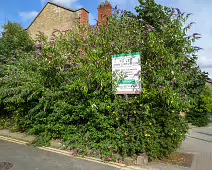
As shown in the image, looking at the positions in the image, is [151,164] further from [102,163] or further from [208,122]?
[208,122]

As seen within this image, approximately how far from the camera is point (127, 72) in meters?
5.59

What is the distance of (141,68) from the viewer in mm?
5500

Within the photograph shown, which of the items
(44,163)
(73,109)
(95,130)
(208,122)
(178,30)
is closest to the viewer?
(44,163)

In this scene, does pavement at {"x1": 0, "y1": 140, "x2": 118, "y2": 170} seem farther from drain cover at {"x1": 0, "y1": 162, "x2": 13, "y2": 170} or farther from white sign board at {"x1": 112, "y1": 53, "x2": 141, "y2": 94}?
white sign board at {"x1": 112, "y1": 53, "x2": 141, "y2": 94}

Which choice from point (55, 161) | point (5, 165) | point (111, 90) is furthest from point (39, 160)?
point (111, 90)

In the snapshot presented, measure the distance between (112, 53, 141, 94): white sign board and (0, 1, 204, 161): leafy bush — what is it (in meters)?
0.18

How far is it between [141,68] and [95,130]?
225 centimetres

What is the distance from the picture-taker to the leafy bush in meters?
5.09

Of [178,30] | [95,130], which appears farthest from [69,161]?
[178,30]

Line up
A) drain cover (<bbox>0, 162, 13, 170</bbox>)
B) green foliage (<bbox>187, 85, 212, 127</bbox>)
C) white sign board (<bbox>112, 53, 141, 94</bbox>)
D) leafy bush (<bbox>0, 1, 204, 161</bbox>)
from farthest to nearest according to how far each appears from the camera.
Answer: green foliage (<bbox>187, 85, 212, 127</bbox>)
white sign board (<bbox>112, 53, 141, 94</bbox>)
leafy bush (<bbox>0, 1, 204, 161</bbox>)
drain cover (<bbox>0, 162, 13, 170</bbox>)

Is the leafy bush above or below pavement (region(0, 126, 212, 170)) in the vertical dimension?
above

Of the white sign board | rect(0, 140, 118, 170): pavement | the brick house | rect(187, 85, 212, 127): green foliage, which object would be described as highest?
the brick house

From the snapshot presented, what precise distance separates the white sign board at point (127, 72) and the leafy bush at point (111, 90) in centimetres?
18

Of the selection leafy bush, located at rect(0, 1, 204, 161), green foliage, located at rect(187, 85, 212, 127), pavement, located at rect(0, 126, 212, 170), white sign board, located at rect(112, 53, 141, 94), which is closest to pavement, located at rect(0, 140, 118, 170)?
pavement, located at rect(0, 126, 212, 170)
